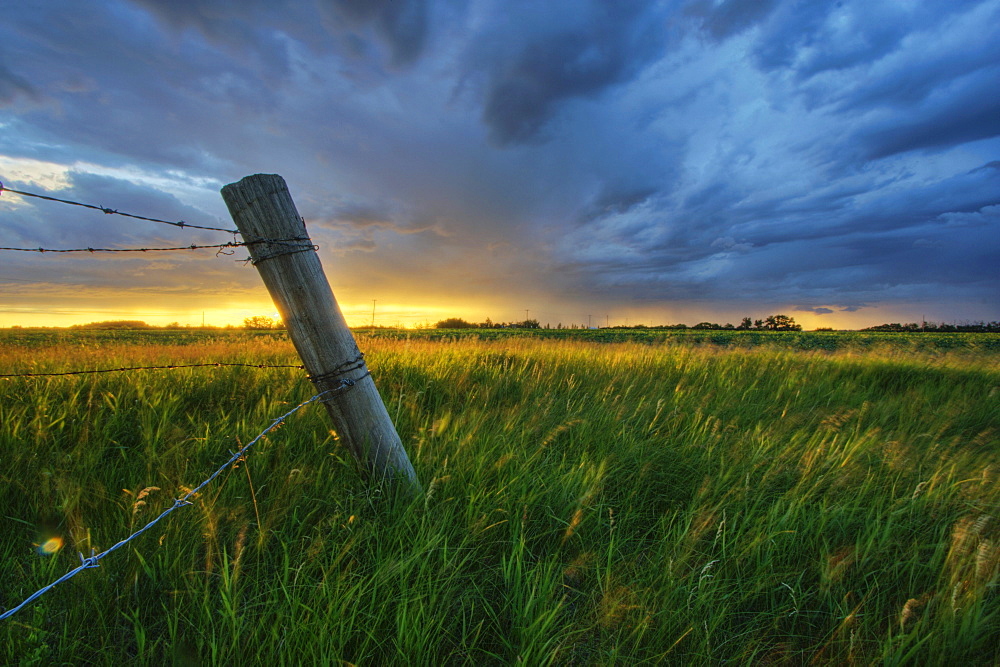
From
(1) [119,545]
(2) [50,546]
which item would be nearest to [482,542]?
(1) [119,545]

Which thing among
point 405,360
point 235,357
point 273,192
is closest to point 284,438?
point 273,192

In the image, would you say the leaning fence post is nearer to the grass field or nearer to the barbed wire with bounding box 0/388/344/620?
the barbed wire with bounding box 0/388/344/620

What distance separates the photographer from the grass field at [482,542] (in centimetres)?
155

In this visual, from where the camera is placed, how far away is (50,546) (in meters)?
2.02

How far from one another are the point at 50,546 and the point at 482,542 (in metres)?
2.05

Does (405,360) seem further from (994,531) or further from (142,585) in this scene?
(994,531)

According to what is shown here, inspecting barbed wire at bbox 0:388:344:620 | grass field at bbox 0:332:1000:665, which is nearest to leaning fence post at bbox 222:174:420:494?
barbed wire at bbox 0:388:344:620

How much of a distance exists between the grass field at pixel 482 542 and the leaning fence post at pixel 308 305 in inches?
15.3

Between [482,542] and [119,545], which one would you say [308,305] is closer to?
[119,545]

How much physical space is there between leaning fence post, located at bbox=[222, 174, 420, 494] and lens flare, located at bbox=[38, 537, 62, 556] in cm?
133

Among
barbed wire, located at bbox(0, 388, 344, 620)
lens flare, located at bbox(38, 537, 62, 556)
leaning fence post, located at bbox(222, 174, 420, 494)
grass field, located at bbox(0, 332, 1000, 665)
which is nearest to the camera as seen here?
barbed wire, located at bbox(0, 388, 344, 620)

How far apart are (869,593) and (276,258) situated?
3.07m

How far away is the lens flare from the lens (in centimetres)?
197

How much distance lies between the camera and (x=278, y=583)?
1.78 metres
